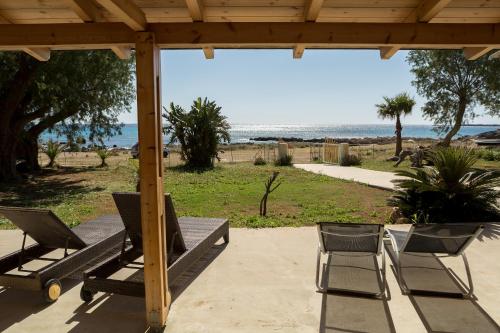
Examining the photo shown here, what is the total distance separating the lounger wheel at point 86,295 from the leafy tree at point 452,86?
21079mm

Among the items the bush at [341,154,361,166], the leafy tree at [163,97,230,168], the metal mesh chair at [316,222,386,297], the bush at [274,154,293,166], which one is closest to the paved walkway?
the bush at [341,154,361,166]

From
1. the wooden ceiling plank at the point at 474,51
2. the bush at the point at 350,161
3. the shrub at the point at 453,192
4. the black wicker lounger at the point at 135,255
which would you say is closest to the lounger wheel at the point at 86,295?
the black wicker lounger at the point at 135,255

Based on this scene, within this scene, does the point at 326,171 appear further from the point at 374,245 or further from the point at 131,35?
the point at 131,35

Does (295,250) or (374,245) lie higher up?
(374,245)

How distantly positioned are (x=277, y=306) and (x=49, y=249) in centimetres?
284

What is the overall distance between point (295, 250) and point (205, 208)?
4167 millimetres

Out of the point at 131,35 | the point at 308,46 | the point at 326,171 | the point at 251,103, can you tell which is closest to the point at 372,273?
the point at 308,46

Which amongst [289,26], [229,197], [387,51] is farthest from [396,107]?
[289,26]

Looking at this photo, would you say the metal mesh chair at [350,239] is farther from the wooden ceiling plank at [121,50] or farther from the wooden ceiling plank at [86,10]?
the wooden ceiling plank at [86,10]

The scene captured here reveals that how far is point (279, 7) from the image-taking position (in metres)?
3.12

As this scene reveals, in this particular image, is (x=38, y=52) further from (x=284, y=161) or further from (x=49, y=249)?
(x=284, y=161)

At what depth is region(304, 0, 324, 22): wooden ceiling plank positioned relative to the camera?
2867mm

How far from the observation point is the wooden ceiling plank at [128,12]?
2.39 m

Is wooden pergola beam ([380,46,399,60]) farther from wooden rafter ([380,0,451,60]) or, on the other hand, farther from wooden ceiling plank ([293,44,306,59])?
wooden ceiling plank ([293,44,306,59])
